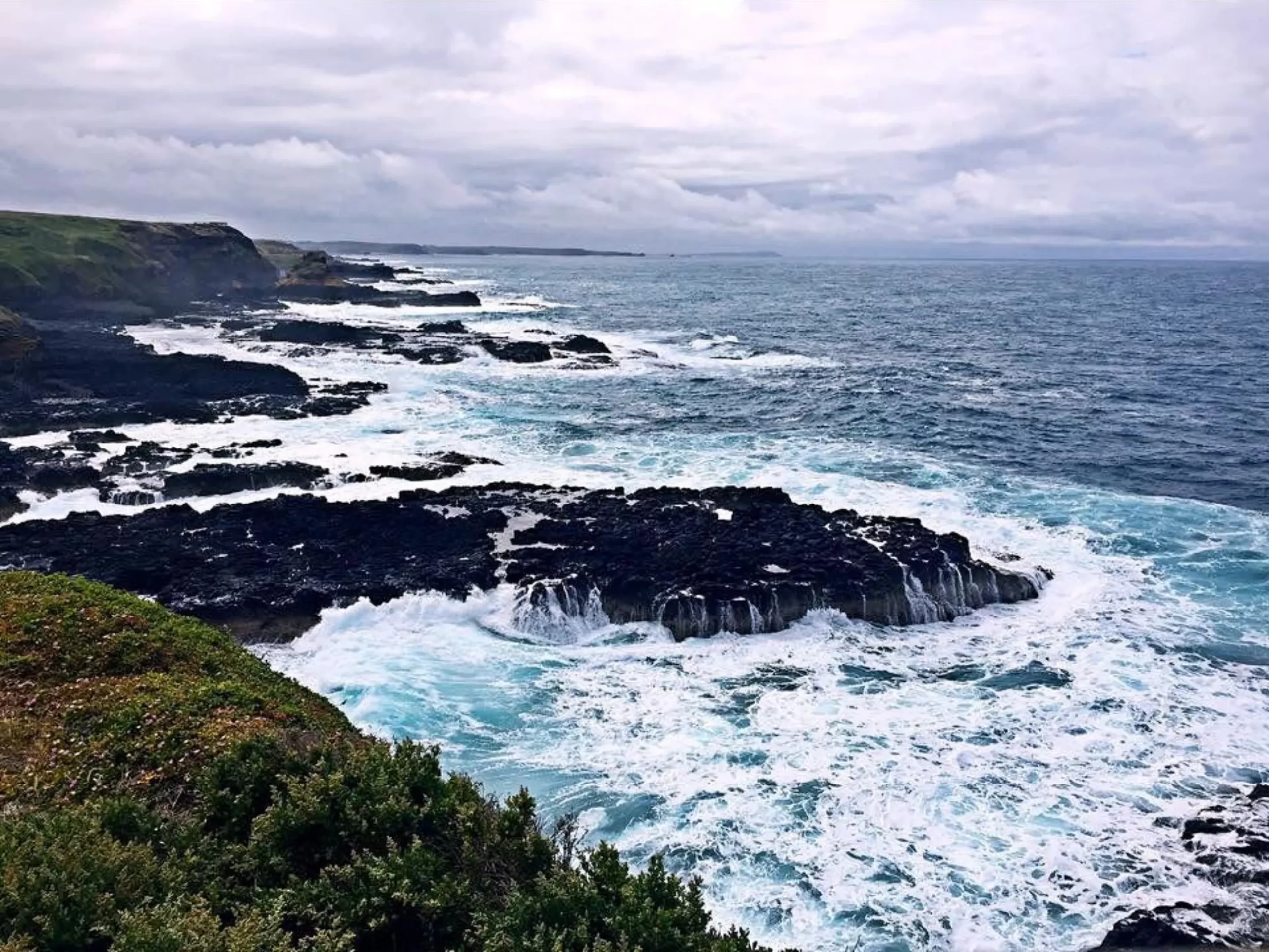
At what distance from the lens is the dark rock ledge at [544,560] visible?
84.0 feet

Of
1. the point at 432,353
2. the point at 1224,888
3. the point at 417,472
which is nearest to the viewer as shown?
the point at 1224,888

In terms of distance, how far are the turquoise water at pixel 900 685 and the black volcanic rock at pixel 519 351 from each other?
19.1 metres

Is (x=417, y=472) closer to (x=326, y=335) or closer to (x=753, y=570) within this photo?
(x=753, y=570)

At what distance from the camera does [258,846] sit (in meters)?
10.4

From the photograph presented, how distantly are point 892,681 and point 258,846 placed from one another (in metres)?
16.4

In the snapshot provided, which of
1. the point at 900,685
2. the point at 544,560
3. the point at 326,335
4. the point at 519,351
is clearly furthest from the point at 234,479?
the point at 326,335

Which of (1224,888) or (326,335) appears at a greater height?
(326,335)

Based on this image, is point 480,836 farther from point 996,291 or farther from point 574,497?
point 996,291

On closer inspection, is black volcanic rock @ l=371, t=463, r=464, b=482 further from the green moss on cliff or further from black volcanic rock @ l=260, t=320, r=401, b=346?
black volcanic rock @ l=260, t=320, r=401, b=346

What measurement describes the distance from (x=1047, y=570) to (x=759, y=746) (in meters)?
13.8

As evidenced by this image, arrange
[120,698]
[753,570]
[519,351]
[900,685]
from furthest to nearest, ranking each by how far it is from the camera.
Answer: [519,351] < [753,570] < [900,685] < [120,698]

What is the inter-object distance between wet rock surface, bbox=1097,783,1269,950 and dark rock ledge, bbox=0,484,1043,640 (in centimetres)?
976

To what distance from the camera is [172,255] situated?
114688 millimetres

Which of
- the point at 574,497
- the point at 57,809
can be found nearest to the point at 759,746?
the point at 57,809
